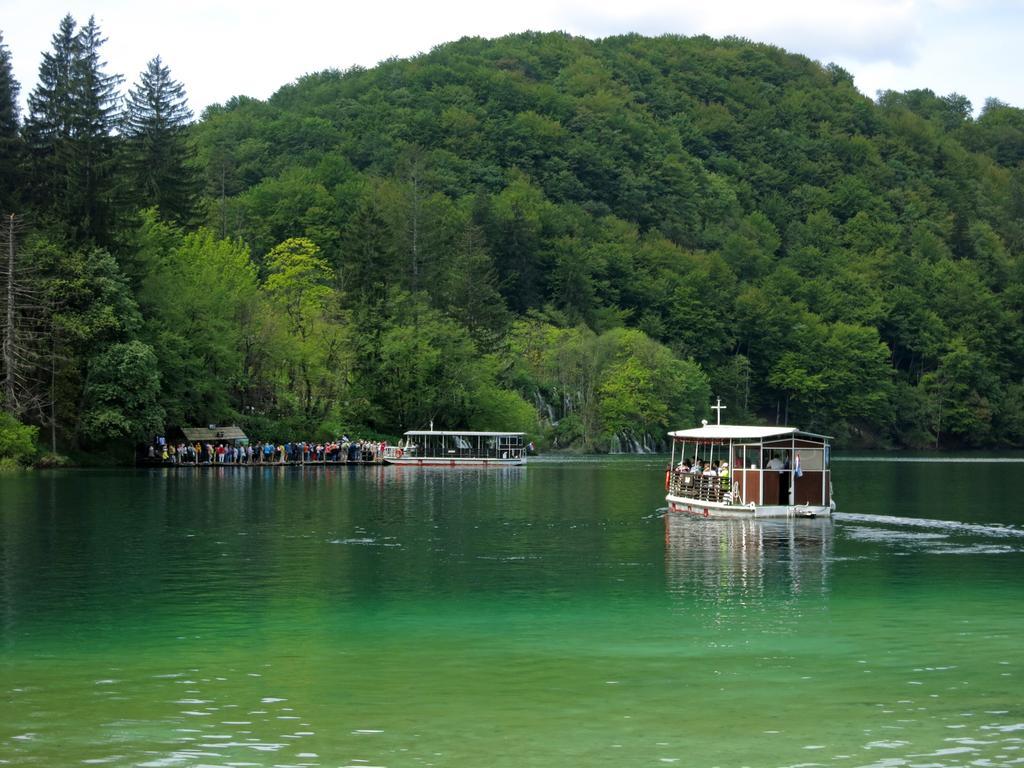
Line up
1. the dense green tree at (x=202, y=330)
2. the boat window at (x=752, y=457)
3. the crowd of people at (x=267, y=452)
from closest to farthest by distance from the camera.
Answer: the boat window at (x=752, y=457) → the crowd of people at (x=267, y=452) → the dense green tree at (x=202, y=330)

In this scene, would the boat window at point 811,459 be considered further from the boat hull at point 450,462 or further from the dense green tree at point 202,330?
the boat hull at point 450,462

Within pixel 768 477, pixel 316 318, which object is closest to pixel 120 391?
pixel 316 318

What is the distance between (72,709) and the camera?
68.4 feet

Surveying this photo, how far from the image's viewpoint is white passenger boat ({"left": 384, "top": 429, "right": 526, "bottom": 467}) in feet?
396

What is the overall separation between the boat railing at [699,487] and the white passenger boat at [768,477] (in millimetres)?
42

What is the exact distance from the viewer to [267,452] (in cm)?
11181

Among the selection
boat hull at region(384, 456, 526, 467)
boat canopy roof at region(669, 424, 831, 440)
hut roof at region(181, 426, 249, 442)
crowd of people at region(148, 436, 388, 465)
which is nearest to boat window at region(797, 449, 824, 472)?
boat canopy roof at region(669, 424, 831, 440)

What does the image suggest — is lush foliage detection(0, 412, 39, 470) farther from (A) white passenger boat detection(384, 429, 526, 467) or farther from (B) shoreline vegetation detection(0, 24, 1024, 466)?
(A) white passenger boat detection(384, 429, 526, 467)

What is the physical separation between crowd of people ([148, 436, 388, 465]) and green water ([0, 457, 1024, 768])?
48.8m

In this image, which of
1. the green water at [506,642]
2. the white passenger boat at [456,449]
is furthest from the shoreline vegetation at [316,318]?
the green water at [506,642]

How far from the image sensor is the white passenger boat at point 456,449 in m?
121

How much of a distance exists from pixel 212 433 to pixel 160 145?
4541cm

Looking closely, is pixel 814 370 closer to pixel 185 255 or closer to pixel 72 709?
pixel 185 255

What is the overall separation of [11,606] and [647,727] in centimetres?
1723
